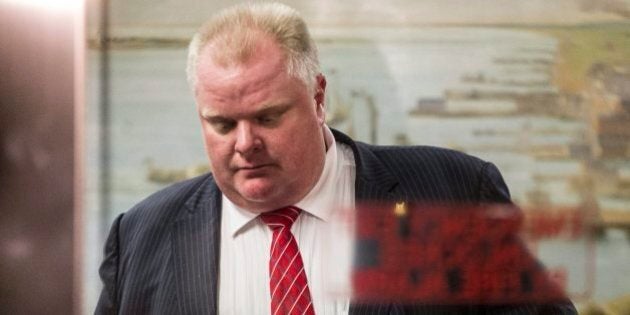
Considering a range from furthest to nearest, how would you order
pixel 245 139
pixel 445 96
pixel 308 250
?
pixel 445 96 → pixel 308 250 → pixel 245 139

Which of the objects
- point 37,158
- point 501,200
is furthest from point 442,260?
point 37,158

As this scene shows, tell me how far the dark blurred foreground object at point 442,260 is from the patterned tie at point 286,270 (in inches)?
2.7

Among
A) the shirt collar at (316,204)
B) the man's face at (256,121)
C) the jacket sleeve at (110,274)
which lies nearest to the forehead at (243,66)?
the man's face at (256,121)

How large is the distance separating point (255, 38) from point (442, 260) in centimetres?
35

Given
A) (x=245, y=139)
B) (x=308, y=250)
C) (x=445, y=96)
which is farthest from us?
(x=445, y=96)

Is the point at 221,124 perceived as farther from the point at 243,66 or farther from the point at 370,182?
the point at 370,182

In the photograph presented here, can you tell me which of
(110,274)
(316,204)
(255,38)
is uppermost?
(255,38)

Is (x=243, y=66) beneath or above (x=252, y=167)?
above

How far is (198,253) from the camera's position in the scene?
1.11 metres

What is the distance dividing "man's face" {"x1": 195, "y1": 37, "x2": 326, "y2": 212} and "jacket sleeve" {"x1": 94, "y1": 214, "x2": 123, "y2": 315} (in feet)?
0.63

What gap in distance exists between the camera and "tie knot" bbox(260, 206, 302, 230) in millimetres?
1116

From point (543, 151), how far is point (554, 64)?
12 centimetres

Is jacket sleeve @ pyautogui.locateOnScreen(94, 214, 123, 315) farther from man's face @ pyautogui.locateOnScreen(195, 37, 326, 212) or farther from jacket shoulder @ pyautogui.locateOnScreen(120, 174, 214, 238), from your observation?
man's face @ pyautogui.locateOnScreen(195, 37, 326, 212)

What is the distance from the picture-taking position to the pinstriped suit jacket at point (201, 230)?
1095mm
